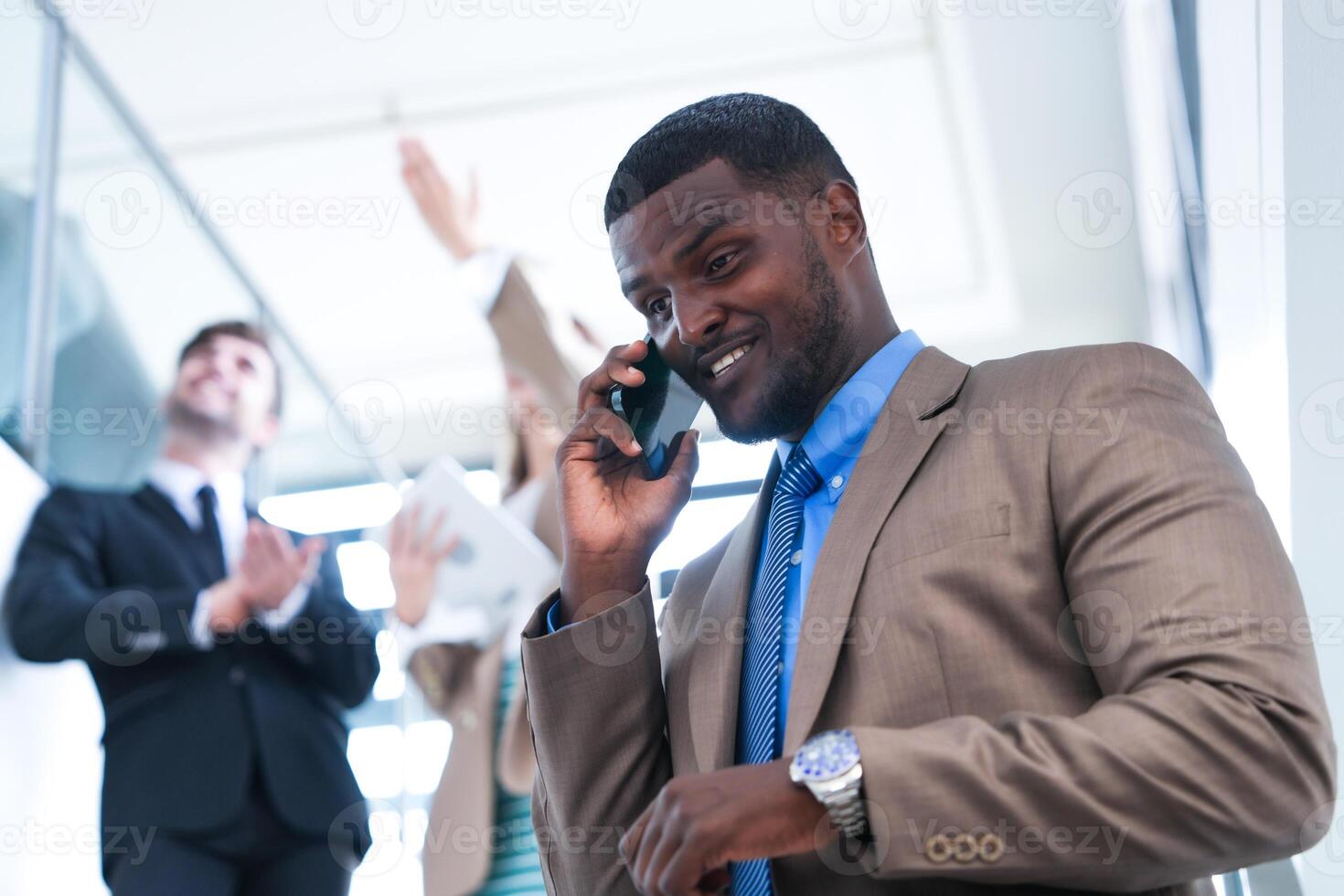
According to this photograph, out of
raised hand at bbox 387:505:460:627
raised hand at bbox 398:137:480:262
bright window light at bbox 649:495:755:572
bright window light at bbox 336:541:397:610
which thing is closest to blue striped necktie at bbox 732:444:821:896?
raised hand at bbox 387:505:460:627

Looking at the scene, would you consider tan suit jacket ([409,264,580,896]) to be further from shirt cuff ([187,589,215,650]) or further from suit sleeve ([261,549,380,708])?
shirt cuff ([187,589,215,650])

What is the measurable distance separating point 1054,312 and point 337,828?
5404 mm

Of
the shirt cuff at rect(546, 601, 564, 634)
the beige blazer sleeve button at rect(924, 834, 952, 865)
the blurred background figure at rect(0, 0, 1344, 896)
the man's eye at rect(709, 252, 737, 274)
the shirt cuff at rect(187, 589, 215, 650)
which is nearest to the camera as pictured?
the beige blazer sleeve button at rect(924, 834, 952, 865)

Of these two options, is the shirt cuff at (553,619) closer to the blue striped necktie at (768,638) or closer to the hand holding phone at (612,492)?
the hand holding phone at (612,492)

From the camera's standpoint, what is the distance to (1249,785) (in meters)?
0.99

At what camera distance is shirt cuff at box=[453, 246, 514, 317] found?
346cm

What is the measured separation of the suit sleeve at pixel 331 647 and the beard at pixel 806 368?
63.7 inches

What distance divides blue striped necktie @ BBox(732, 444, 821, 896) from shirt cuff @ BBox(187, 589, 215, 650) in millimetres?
1610

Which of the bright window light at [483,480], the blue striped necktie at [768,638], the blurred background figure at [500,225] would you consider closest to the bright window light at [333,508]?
the blurred background figure at [500,225]

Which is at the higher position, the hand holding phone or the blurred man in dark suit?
the hand holding phone

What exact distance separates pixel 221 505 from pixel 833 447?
2.08 m

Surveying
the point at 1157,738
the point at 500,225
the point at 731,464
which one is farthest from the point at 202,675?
the point at 500,225

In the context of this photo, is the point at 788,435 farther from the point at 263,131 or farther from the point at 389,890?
the point at 263,131

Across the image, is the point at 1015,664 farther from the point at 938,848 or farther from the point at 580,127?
the point at 580,127
